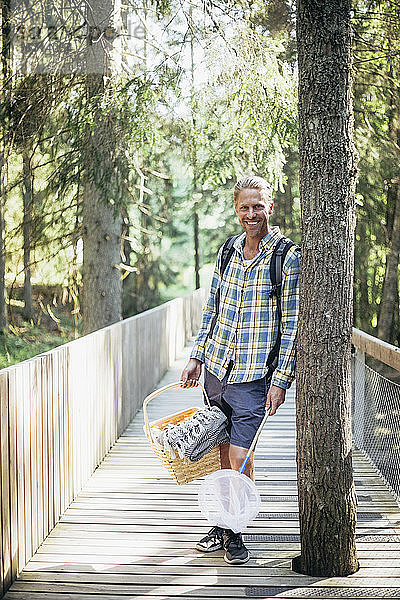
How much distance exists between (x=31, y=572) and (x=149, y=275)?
69.5 ft

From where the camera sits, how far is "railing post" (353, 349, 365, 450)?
260 inches

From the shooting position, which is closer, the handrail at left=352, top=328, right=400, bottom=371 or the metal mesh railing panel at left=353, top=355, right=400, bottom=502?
the handrail at left=352, top=328, right=400, bottom=371

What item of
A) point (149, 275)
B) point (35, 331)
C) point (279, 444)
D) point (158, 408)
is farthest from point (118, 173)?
point (149, 275)

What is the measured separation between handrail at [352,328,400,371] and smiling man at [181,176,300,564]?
4.54 ft

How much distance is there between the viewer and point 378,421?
581 cm

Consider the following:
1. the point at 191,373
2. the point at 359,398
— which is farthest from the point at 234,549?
the point at 359,398

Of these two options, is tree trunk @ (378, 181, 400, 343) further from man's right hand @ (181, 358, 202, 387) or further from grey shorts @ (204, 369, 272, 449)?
grey shorts @ (204, 369, 272, 449)

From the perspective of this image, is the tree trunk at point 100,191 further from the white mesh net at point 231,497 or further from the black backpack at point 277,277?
the white mesh net at point 231,497

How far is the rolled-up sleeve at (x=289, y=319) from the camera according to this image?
3832 millimetres

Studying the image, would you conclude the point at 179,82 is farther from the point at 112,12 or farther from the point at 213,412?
the point at 213,412

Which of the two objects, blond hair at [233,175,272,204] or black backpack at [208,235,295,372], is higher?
blond hair at [233,175,272,204]

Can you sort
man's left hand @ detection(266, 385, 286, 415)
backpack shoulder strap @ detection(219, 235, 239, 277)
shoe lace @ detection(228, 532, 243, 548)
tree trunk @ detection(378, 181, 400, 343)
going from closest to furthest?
man's left hand @ detection(266, 385, 286, 415) < shoe lace @ detection(228, 532, 243, 548) < backpack shoulder strap @ detection(219, 235, 239, 277) < tree trunk @ detection(378, 181, 400, 343)

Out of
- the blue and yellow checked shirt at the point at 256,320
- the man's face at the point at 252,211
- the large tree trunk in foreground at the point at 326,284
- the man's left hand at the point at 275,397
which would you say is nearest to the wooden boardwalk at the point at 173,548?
the large tree trunk in foreground at the point at 326,284

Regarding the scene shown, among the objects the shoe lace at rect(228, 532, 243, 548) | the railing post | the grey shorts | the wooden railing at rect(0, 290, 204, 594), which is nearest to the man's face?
the grey shorts
